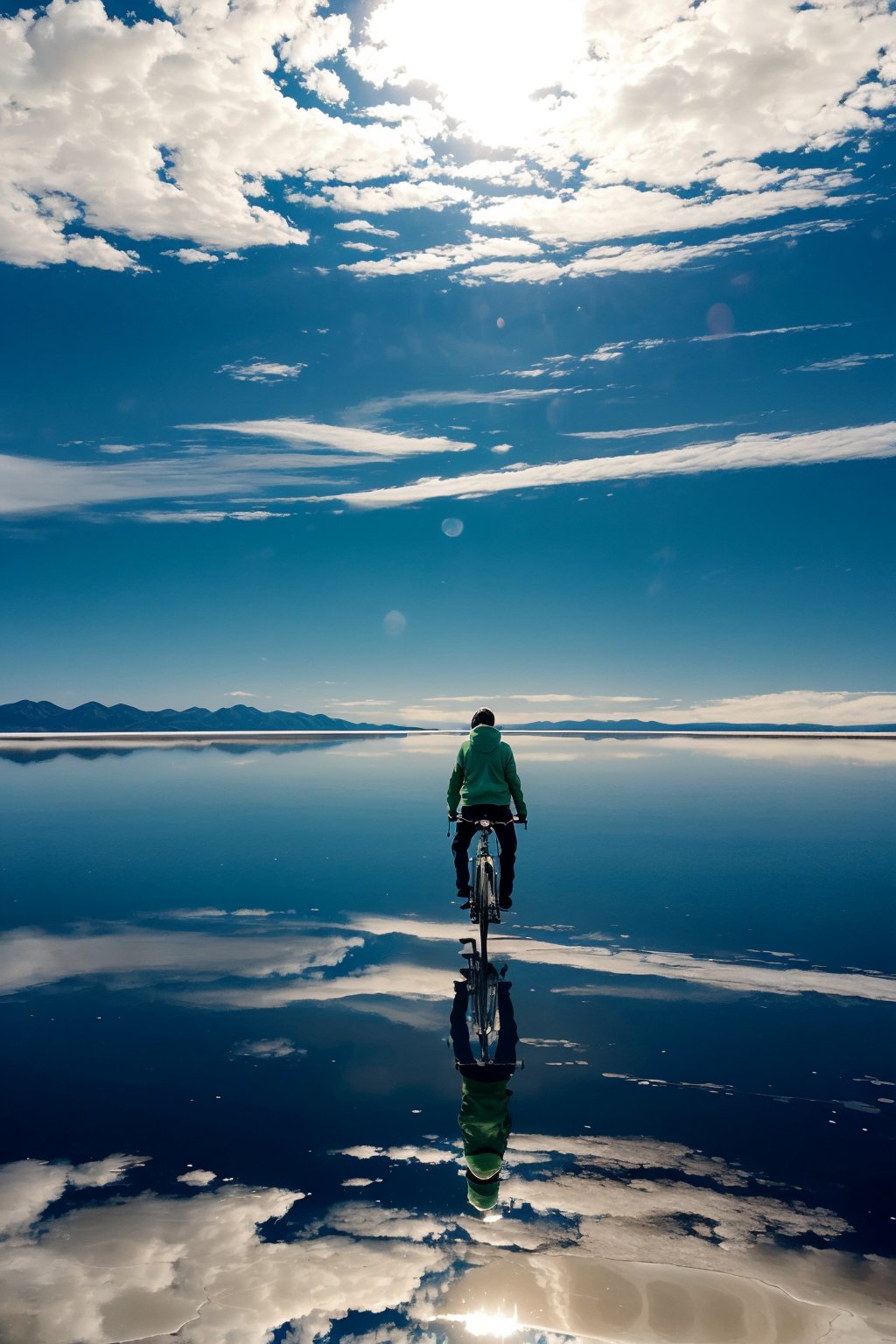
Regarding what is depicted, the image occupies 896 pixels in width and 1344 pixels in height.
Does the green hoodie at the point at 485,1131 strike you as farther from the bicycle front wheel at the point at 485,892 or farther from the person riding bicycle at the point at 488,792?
the person riding bicycle at the point at 488,792

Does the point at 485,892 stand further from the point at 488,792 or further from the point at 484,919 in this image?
the point at 488,792

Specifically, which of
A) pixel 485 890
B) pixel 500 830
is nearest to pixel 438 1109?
pixel 485 890

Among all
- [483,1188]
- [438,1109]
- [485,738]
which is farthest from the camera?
[485,738]

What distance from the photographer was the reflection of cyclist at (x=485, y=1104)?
19.7ft

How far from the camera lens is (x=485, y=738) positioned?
10930 mm

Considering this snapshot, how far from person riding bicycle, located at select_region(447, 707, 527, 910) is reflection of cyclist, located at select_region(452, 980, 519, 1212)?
5.52 ft

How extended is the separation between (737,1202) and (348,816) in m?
19.5

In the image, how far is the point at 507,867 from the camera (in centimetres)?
1088

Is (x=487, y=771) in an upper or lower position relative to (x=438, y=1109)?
upper

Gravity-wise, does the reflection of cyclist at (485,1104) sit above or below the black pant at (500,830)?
below

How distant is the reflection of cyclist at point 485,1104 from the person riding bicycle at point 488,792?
1684mm

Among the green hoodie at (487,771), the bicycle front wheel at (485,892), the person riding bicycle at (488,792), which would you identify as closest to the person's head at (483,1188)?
the bicycle front wheel at (485,892)

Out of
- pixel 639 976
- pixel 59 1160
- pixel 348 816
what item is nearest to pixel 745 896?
pixel 639 976

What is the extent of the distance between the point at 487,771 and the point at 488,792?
0.25m
